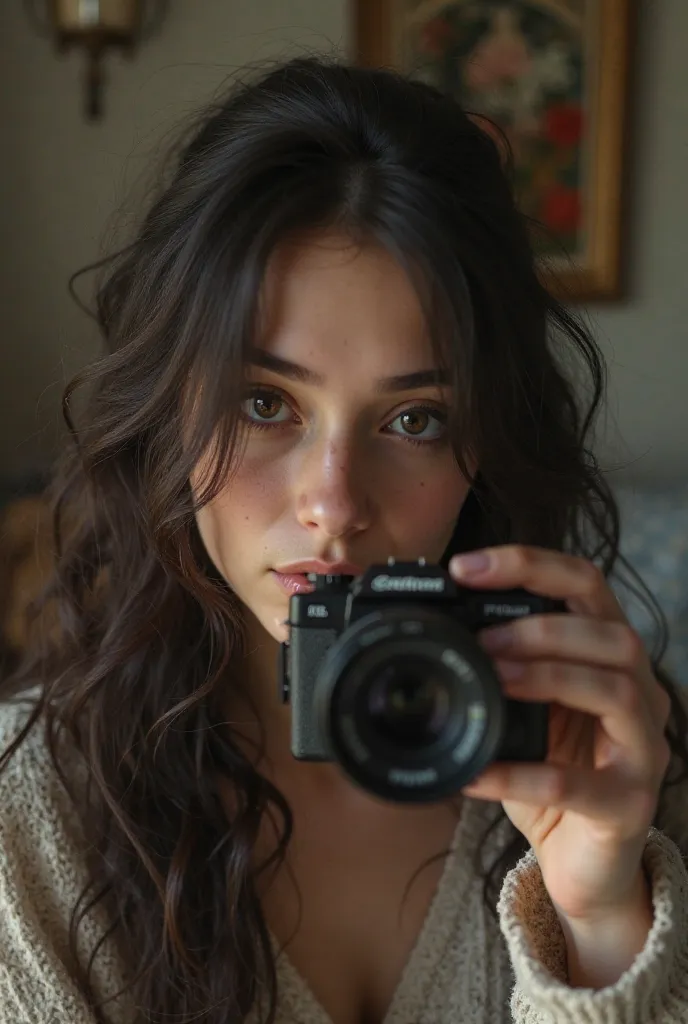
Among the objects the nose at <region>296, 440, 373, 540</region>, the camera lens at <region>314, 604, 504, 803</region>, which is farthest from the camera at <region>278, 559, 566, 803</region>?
the nose at <region>296, 440, 373, 540</region>

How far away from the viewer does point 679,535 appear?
5.55 ft

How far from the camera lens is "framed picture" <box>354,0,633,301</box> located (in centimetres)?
190

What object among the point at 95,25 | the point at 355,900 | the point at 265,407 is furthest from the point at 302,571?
the point at 95,25

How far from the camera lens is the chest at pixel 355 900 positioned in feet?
3.05

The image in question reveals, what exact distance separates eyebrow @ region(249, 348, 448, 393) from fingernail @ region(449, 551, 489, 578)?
16 cm

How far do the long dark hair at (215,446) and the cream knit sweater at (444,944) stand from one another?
0.07ft

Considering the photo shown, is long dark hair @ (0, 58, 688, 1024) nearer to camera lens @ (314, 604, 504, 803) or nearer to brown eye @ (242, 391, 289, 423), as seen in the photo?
brown eye @ (242, 391, 289, 423)

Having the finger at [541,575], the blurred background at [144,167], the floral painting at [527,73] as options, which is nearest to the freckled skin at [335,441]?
the finger at [541,575]

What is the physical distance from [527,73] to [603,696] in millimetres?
1493

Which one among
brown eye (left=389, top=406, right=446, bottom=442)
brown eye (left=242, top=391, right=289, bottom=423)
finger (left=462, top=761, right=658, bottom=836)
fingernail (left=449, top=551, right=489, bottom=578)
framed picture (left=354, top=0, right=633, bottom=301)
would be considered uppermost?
framed picture (left=354, top=0, right=633, bottom=301)

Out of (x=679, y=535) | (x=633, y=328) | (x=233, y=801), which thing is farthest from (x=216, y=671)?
(x=633, y=328)

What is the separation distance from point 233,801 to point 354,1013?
0.19m

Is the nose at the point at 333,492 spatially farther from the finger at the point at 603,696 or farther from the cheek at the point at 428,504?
the finger at the point at 603,696

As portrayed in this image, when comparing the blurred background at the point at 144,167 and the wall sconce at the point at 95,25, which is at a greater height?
the wall sconce at the point at 95,25
